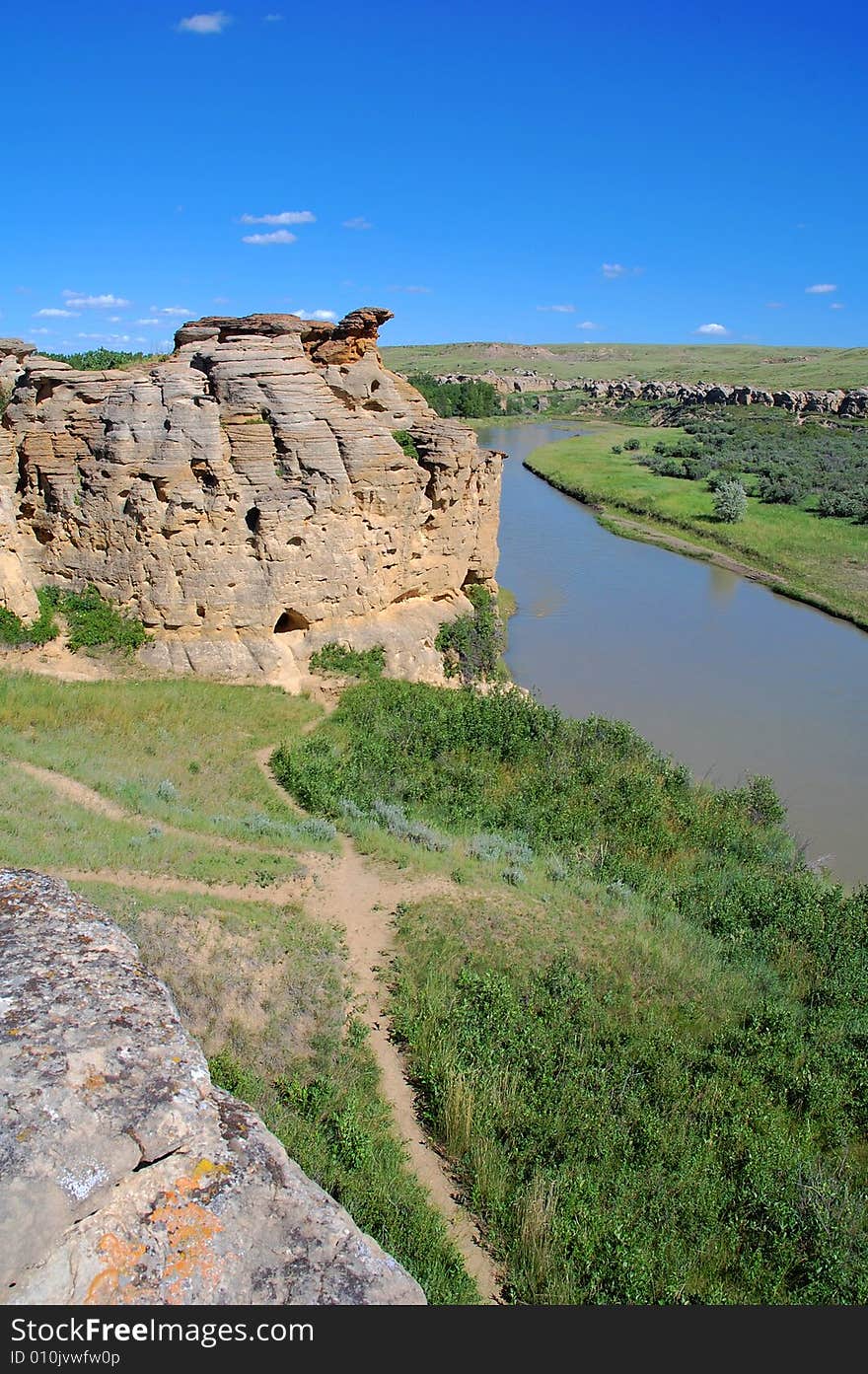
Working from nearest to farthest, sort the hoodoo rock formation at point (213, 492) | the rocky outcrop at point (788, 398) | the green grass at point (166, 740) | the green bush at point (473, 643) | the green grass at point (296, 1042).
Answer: the green grass at point (296, 1042)
the green grass at point (166, 740)
the hoodoo rock formation at point (213, 492)
the green bush at point (473, 643)
the rocky outcrop at point (788, 398)

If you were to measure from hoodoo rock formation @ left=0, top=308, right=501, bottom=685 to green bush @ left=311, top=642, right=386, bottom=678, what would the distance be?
0.74 ft

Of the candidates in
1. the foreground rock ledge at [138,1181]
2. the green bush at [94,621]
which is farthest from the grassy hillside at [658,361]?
the foreground rock ledge at [138,1181]

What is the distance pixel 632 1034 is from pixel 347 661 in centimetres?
893

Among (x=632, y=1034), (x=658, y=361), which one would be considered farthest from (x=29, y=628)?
(x=658, y=361)

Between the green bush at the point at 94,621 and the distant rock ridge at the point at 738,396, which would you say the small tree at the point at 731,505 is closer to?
the green bush at the point at 94,621

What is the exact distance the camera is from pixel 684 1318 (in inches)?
134

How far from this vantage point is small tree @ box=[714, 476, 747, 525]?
117 ft

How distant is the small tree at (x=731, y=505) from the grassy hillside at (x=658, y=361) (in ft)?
206

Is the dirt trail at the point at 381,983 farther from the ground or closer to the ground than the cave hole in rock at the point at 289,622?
closer to the ground

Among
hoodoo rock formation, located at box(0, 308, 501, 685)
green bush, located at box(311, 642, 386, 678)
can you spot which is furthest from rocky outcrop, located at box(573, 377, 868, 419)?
green bush, located at box(311, 642, 386, 678)

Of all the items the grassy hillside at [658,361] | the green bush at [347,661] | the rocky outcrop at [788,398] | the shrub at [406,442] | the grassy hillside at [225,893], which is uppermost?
the grassy hillside at [658,361]

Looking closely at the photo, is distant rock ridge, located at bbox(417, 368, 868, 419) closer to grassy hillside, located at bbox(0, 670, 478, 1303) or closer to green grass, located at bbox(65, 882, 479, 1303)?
grassy hillside, located at bbox(0, 670, 478, 1303)

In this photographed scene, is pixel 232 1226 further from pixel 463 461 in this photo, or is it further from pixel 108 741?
pixel 463 461

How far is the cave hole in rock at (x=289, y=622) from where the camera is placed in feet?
48.6
